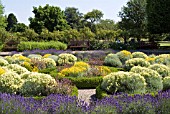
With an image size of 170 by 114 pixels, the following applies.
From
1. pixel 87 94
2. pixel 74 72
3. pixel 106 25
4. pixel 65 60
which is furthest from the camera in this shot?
pixel 106 25

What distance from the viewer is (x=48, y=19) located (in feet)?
176

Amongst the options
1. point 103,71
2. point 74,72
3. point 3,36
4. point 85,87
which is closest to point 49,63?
point 74,72

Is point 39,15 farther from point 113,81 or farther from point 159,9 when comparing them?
point 113,81

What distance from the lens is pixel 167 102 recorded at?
5336 mm

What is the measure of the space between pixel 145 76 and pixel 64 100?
4.25m

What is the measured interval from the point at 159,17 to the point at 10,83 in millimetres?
26185

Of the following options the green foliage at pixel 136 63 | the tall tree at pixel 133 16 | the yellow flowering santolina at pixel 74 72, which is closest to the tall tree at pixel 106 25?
the tall tree at pixel 133 16

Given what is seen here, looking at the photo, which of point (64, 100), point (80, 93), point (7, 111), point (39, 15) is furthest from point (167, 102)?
point (39, 15)

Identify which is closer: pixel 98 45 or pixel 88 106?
pixel 88 106

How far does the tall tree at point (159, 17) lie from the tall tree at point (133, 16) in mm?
7736

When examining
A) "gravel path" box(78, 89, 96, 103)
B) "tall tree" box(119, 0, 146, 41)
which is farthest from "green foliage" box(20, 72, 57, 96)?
"tall tree" box(119, 0, 146, 41)

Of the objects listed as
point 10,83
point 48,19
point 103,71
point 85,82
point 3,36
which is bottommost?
point 85,82

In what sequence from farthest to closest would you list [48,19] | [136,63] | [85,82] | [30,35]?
[48,19]
[30,35]
[136,63]
[85,82]

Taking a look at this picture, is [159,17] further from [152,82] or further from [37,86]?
[37,86]
